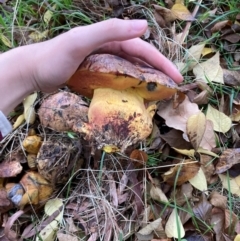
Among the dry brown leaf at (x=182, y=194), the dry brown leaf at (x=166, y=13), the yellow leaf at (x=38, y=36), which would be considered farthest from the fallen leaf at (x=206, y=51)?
the yellow leaf at (x=38, y=36)

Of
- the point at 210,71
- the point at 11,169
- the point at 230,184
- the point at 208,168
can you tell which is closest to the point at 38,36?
the point at 11,169

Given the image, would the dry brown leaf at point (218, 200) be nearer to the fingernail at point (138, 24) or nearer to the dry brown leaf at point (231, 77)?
the dry brown leaf at point (231, 77)

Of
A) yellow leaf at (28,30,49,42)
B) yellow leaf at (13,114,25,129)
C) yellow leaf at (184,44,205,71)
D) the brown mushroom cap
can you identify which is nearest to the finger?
the brown mushroom cap

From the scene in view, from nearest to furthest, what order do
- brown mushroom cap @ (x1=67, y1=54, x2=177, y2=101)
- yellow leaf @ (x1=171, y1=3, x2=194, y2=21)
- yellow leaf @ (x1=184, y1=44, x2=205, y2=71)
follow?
brown mushroom cap @ (x1=67, y1=54, x2=177, y2=101) < yellow leaf @ (x1=184, y1=44, x2=205, y2=71) < yellow leaf @ (x1=171, y1=3, x2=194, y2=21)

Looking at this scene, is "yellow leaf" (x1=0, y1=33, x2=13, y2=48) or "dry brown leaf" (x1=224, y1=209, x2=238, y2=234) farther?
"yellow leaf" (x1=0, y1=33, x2=13, y2=48)

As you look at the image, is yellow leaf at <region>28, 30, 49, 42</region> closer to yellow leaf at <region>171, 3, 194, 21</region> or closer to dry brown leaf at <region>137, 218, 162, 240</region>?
yellow leaf at <region>171, 3, 194, 21</region>

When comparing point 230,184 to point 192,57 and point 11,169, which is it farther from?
point 11,169

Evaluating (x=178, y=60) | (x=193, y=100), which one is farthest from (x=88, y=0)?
(x=193, y=100)
